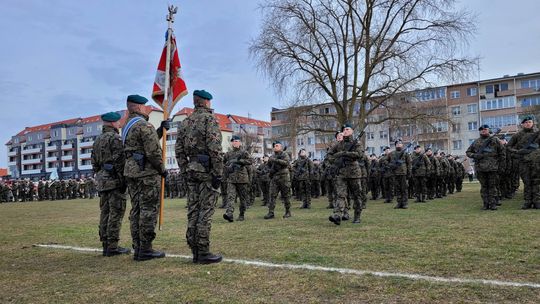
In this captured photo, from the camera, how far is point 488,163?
11.8 m

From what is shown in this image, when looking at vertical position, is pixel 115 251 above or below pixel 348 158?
below

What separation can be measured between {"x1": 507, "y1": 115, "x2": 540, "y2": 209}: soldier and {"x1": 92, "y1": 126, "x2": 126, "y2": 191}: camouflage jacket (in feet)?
33.4

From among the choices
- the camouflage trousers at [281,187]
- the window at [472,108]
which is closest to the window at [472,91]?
the window at [472,108]

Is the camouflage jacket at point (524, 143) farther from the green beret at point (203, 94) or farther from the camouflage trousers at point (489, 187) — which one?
the green beret at point (203, 94)

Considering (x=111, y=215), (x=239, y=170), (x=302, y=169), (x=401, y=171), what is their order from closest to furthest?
(x=111, y=215) → (x=239, y=170) → (x=401, y=171) → (x=302, y=169)

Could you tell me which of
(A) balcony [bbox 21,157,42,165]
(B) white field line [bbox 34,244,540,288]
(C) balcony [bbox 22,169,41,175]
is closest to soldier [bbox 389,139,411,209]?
(B) white field line [bbox 34,244,540,288]

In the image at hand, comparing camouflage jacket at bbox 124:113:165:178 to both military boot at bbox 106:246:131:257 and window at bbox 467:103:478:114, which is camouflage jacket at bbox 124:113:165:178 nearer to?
military boot at bbox 106:246:131:257

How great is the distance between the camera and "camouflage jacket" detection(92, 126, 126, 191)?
7.56 meters

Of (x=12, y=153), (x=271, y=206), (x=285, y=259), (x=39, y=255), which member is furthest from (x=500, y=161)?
(x=12, y=153)

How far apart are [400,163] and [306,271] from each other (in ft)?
32.3

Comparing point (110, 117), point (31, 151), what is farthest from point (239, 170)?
point (31, 151)

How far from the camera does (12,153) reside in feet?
392

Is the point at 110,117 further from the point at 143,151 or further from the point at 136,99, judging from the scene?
the point at 143,151

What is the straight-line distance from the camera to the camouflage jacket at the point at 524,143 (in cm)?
1167
